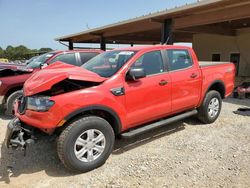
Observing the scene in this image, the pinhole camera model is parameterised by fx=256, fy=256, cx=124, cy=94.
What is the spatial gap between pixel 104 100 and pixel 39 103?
0.92 metres

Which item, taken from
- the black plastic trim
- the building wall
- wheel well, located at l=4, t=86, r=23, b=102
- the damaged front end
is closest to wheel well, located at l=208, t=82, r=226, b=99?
the black plastic trim

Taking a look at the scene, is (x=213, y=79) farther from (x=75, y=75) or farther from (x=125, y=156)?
(x=75, y=75)

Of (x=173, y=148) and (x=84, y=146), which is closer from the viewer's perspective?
(x=84, y=146)

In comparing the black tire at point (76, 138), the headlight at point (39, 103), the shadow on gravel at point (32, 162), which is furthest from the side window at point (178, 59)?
the shadow on gravel at point (32, 162)

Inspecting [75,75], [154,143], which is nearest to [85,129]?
[75,75]

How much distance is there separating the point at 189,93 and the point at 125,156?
6.23 ft

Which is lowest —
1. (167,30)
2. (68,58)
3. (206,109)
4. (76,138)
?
(206,109)

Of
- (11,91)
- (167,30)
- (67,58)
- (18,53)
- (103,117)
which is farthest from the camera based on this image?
(18,53)

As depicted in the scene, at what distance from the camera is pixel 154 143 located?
4750 mm

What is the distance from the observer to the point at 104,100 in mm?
3807

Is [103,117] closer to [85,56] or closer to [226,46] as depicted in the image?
[85,56]

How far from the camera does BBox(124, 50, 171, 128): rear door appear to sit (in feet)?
13.6

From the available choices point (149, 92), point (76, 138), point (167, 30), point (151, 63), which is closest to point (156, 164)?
point (149, 92)

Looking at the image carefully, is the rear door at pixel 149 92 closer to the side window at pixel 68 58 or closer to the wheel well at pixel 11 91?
the wheel well at pixel 11 91
